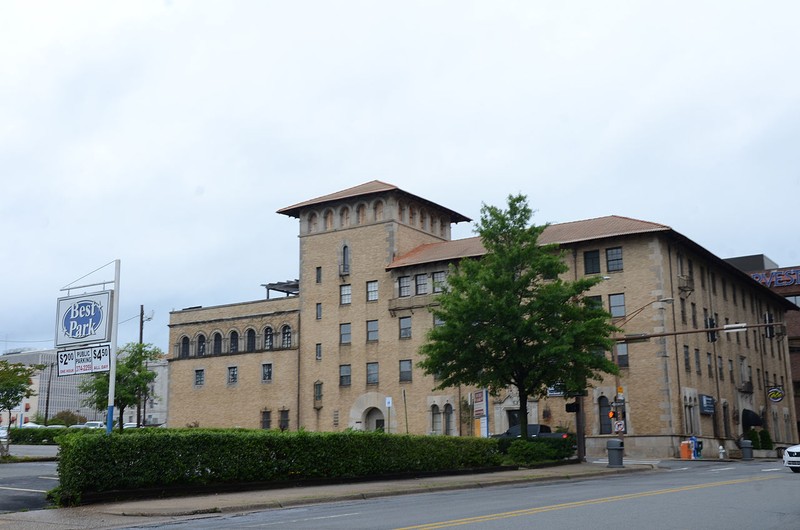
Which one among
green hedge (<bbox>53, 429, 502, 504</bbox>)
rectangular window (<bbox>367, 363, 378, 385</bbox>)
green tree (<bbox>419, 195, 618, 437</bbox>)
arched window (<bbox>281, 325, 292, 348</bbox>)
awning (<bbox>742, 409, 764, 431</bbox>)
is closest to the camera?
green hedge (<bbox>53, 429, 502, 504</bbox>)

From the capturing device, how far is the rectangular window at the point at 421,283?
57594mm

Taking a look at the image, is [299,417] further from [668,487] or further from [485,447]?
[668,487]

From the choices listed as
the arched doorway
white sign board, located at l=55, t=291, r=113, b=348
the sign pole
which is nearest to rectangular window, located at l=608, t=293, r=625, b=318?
the arched doorway

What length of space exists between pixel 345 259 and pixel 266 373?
10.1 metres

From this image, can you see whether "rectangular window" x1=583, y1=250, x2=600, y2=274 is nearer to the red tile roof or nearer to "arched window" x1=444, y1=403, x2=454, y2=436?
the red tile roof

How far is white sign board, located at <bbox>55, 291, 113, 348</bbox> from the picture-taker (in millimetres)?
21578

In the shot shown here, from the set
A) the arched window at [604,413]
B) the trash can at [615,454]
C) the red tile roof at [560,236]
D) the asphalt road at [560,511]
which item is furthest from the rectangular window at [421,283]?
the asphalt road at [560,511]

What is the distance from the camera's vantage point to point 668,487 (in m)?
21.3

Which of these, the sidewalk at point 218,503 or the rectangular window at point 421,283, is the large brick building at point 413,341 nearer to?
the rectangular window at point 421,283

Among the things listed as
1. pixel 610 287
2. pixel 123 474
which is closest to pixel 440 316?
pixel 610 287

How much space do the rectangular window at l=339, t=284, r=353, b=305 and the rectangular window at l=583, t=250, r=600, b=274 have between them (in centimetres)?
1676

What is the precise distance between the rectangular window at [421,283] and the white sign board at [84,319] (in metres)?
36.5

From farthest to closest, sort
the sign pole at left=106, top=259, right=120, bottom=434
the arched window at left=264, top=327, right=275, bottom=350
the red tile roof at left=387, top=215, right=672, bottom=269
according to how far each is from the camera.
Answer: the arched window at left=264, top=327, right=275, bottom=350
the red tile roof at left=387, top=215, right=672, bottom=269
the sign pole at left=106, top=259, right=120, bottom=434

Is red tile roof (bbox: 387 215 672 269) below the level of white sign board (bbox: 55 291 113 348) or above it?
above
